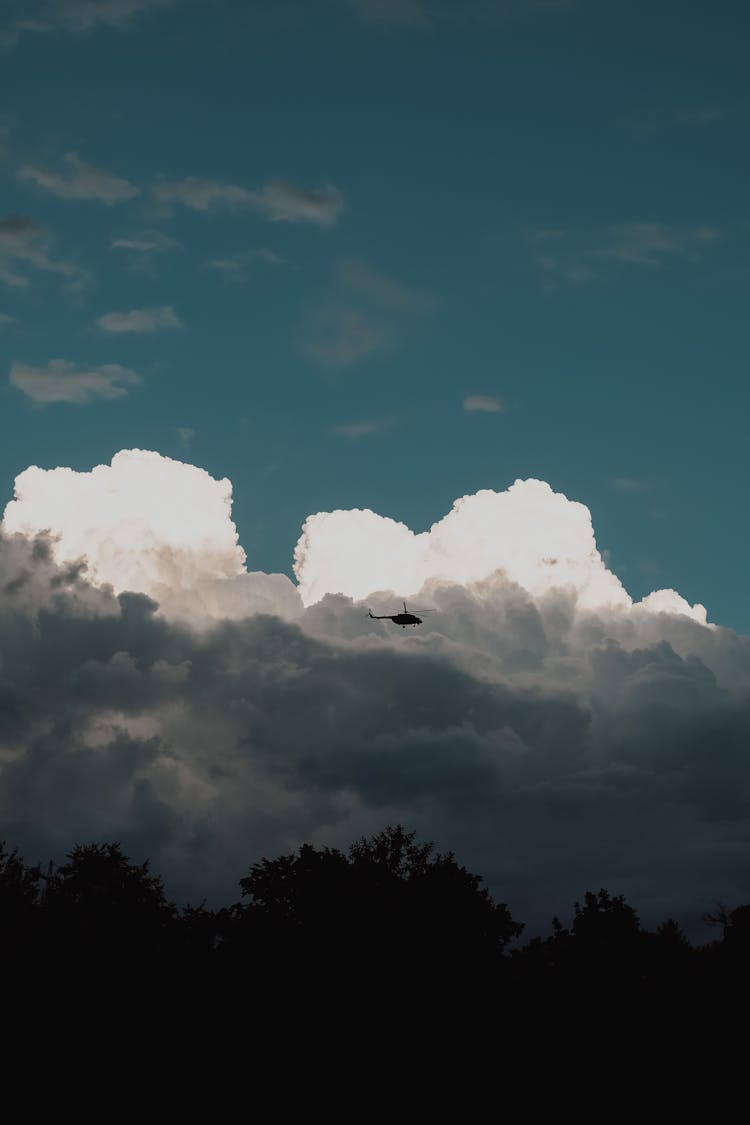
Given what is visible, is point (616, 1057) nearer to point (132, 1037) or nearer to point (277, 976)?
point (277, 976)

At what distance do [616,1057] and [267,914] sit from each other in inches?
1633

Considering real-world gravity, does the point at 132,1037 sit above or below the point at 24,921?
below

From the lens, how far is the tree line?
61125 mm

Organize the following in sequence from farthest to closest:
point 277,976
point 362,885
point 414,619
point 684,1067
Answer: point 414,619 → point 362,885 → point 277,976 → point 684,1067

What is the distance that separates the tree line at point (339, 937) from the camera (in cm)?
6112

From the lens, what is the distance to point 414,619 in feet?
314

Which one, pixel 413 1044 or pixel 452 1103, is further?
pixel 413 1044

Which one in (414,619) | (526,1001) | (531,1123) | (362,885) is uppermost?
(414,619)

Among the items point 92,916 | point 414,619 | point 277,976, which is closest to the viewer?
point 277,976

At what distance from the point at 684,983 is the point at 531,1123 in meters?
22.8

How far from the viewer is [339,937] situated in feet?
238

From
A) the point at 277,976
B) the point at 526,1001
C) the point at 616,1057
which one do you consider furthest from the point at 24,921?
the point at 616,1057

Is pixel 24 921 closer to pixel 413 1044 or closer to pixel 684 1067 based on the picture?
pixel 413 1044

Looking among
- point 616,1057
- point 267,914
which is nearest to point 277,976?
point 616,1057
